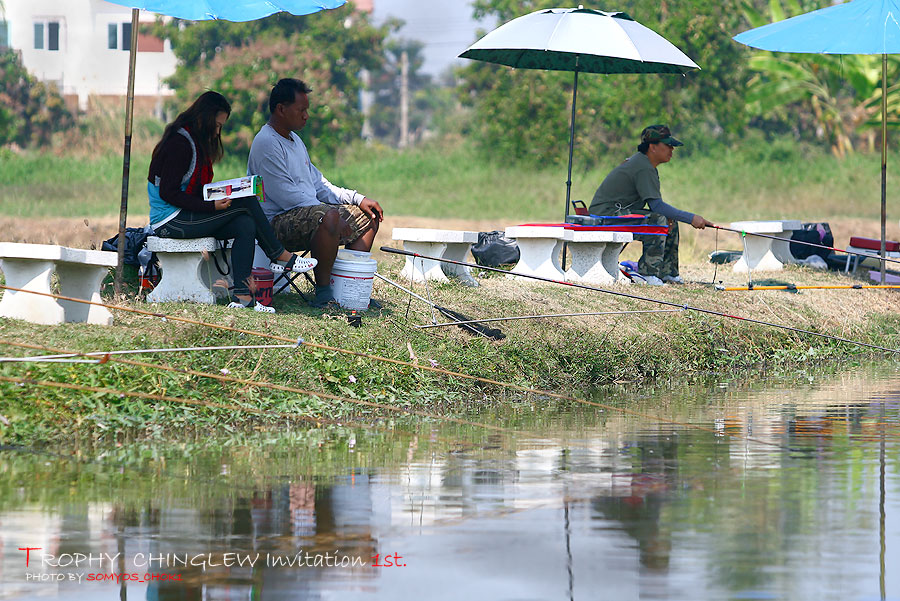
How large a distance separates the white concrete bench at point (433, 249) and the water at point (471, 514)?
12.2 ft

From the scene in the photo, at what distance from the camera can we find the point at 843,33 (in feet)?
42.9

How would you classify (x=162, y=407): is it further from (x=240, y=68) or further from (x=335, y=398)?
(x=240, y=68)

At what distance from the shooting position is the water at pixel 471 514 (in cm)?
486

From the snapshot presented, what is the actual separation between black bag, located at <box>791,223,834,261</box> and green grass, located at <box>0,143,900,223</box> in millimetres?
13143

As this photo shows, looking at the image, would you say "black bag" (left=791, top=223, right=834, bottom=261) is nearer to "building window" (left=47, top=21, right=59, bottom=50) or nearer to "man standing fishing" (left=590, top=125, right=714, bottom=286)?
"man standing fishing" (left=590, top=125, right=714, bottom=286)

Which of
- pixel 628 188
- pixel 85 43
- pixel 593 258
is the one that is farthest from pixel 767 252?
pixel 85 43

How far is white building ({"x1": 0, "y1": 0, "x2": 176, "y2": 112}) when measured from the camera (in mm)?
42469

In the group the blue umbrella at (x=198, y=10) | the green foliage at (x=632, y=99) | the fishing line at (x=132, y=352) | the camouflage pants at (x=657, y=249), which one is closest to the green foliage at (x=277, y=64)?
the green foliage at (x=632, y=99)

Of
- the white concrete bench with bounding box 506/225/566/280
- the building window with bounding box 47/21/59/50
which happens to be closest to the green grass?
the building window with bounding box 47/21/59/50

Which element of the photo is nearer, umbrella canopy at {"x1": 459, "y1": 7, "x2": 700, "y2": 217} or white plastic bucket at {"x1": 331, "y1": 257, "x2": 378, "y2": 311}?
white plastic bucket at {"x1": 331, "y1": 257, "x2": 378, "y2": 311}

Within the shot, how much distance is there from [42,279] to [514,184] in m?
27.0

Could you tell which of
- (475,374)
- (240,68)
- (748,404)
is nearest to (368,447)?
(475,374)

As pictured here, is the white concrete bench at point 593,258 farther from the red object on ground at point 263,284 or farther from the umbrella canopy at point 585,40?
the red object on ground at point 263,284

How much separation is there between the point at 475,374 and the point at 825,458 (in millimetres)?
2950
